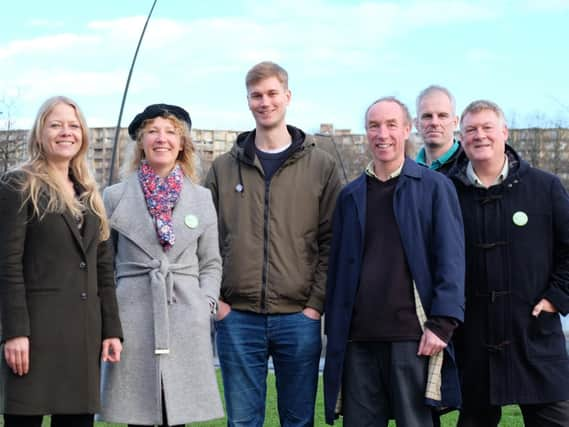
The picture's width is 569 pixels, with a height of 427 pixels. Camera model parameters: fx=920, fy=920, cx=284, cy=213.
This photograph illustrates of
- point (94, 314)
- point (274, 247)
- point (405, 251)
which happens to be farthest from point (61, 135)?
point (405, 251)

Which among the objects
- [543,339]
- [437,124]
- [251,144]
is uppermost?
[437,124]

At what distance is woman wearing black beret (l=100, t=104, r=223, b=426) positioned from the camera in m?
5.59

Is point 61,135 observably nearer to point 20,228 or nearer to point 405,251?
point 20,228

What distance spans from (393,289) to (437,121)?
191cm

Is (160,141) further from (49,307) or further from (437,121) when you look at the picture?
(437,121)

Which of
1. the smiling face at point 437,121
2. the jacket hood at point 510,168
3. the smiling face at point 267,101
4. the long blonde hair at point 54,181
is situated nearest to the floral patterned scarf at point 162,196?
the long blonde hair at point 54,181

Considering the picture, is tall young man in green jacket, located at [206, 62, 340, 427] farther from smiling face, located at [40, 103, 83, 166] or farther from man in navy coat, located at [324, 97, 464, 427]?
smiling face, located at [40, 103, 83, 166]

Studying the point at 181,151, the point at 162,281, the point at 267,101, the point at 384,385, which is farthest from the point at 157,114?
the point at 384,385

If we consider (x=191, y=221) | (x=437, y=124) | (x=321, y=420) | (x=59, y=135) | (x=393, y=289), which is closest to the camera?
(x=59, y=135)

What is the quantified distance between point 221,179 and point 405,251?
1.54 meters

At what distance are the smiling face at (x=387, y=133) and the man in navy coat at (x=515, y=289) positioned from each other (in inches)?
20.2

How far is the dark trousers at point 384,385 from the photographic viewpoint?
211 inches

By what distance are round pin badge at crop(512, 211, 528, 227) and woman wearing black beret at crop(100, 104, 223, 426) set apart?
1.89 meters

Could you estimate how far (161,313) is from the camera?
560 cm
